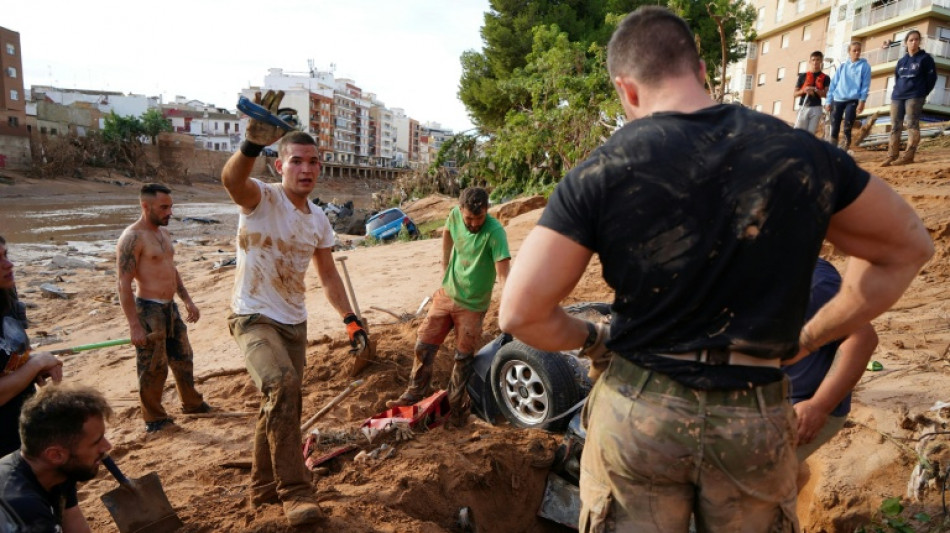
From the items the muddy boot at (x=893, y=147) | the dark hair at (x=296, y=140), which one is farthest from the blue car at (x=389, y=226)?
the dark hair at (x=296, y=140)

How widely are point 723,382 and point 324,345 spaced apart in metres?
6.17

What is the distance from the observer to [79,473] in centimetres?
254

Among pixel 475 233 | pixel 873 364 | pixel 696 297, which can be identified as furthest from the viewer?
pixel 475 233

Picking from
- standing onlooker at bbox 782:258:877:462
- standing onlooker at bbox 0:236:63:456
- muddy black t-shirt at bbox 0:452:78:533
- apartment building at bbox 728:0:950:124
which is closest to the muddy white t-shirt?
standing onlooker at bbox 0:236:63:456

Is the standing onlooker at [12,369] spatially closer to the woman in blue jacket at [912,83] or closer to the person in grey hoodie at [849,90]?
the woman in blue jacket at [912,83]

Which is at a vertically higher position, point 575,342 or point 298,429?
point 575,342

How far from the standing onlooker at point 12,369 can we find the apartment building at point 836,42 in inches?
1136

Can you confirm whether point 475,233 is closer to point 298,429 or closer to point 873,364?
point 298,429

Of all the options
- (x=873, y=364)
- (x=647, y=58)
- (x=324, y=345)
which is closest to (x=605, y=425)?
(x=647, y=58)

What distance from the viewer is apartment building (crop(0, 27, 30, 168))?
43.7m

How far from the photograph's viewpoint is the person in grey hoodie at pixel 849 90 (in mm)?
9672

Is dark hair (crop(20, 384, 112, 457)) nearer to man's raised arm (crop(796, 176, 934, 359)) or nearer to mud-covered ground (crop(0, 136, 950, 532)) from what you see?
mud-covered ground (crop(0, 136, 950, 532))

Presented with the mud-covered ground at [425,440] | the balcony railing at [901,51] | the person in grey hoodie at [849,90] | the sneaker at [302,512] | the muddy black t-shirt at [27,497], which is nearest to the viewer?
the muddy black t-shirt at [27,497]

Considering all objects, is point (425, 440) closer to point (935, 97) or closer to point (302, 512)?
point (302, 512)
